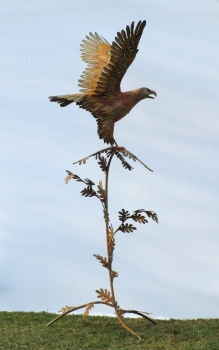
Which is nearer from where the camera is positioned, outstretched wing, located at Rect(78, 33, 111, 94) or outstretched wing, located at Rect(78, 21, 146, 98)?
outstretched wing, located at Rect(78, 21, 146, 98)

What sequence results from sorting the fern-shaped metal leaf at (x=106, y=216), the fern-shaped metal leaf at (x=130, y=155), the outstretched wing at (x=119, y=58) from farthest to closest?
the fern-shaped metal leaf at (x=106, y=216), the fern-shaped metal leaf at (x=130, y=155), the outstretched wing at (x=119, y=58)

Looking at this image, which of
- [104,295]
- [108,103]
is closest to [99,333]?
[104,295]

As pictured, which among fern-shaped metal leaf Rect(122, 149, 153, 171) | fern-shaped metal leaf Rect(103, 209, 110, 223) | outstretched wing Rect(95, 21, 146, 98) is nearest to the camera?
outstretched wing Rect(95, 21, 146, 98)

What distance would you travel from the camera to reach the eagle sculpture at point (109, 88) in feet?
13.5

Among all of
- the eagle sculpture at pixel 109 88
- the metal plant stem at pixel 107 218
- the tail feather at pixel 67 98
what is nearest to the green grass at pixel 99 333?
the metal plant stem at pixel 107 218

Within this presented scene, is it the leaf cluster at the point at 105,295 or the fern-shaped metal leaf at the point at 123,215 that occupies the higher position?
the fern-shaped metal leaf at the point at 123,215

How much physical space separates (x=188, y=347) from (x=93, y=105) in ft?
5.72

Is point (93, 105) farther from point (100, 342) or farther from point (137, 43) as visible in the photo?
point (100, 342)

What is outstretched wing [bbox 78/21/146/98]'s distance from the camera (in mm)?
4113

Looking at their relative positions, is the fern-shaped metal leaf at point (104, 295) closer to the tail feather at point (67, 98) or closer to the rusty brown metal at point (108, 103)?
the rusty brown metal at point (108, 103)

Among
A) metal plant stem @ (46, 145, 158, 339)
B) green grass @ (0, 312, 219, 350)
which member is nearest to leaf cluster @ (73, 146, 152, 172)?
metal plant stem @ (46, 145, 158, 339)

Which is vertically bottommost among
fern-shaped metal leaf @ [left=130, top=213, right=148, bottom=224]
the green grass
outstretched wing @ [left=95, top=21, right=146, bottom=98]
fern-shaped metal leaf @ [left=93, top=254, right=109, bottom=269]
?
the green grass

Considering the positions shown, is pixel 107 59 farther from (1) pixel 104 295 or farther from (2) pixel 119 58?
(1) pixel 104 295

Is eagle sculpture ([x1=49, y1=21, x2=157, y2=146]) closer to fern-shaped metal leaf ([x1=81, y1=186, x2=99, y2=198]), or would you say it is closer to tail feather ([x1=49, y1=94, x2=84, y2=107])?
tail feather ([x1=49, y1=94, x2=84, y2=107])
